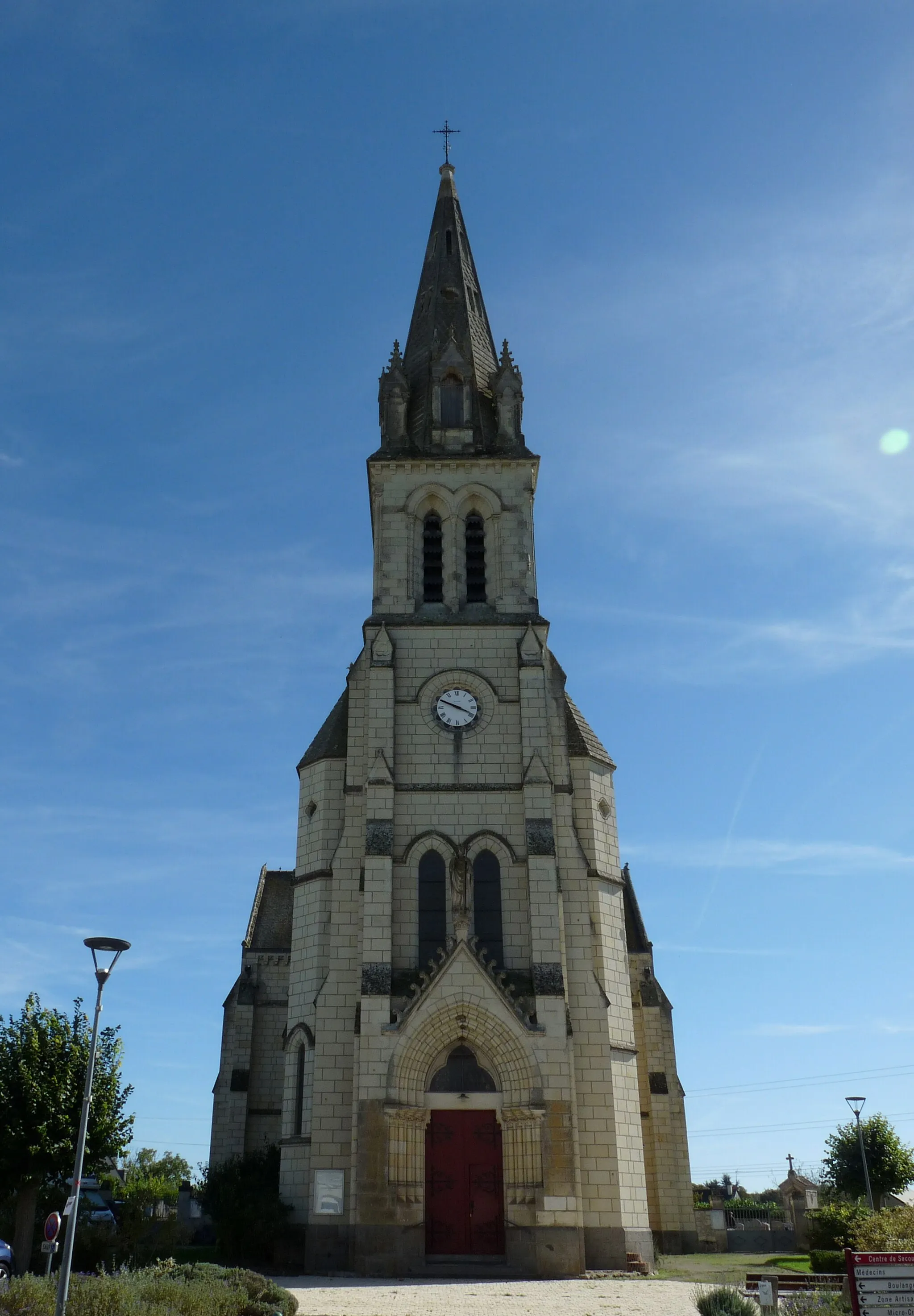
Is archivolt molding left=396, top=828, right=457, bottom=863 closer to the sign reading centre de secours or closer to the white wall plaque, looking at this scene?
the white wall plaque

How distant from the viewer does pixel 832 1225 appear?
2633 centimetres

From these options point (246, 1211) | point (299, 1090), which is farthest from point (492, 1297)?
point (299, 1090)

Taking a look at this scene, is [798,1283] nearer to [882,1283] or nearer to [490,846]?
[882,1283]

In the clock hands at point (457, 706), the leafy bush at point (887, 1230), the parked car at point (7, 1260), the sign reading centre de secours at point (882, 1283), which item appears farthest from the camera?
the clock hands at point (457, 706)

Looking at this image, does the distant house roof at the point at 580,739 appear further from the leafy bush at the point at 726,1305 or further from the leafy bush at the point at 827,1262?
the leafy bush at the point at 726,1305

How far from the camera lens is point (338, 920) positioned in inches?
1102

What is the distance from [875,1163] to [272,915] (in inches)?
850

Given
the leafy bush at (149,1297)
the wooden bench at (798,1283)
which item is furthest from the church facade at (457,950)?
the leafy bush at (149,1297)

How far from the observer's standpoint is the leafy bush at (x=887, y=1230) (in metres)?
16.2

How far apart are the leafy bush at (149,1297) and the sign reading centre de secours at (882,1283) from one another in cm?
724

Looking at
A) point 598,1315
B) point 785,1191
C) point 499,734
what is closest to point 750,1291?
point 598,1315

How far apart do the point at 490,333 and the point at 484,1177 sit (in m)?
26.3

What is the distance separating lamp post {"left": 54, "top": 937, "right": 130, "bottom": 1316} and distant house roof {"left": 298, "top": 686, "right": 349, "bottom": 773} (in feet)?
51.5

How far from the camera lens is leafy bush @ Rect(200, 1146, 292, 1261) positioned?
25.0 meters
